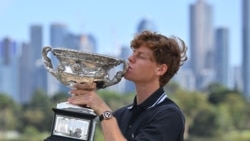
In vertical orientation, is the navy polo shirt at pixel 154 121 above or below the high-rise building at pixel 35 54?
above

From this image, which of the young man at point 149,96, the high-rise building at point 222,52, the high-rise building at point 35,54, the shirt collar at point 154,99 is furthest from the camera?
the high-rise building at point 222,52

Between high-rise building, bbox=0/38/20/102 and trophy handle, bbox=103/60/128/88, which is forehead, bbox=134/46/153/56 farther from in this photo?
high-rise building, bbox=0/38/20/102

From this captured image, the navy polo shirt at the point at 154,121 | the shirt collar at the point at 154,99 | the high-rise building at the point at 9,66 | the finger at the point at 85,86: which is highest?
the finger at the point at 85,86

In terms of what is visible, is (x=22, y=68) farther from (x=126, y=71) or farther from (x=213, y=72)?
(x=126, y=71)

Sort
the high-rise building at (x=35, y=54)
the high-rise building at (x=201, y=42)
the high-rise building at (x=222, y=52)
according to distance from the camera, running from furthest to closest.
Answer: the high-rise building at (x=222, y=52) → the high-rise building at (x=201, y=42) → the high-rise building at (x=35, y=54)

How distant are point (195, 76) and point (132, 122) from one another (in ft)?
330

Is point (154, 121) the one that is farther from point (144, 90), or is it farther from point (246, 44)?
point (246, 44)

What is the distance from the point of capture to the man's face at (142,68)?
2.97 m

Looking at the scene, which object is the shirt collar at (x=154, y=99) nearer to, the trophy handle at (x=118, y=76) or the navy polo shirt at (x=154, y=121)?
the navy polo shirt at (x=154, y=121)

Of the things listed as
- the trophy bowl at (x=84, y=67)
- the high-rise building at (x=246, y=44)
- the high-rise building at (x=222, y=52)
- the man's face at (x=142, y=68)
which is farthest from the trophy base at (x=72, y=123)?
the high-rise building at (x=222, y=52)

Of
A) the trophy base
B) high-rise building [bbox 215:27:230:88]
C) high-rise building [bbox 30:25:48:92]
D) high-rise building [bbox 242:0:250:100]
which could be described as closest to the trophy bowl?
the trophy base

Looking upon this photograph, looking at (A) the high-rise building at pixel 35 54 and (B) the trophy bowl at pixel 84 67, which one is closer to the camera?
(B) the trophy bowl at pixel 84 67

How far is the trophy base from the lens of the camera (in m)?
2.90

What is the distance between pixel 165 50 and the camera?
2979 mm
